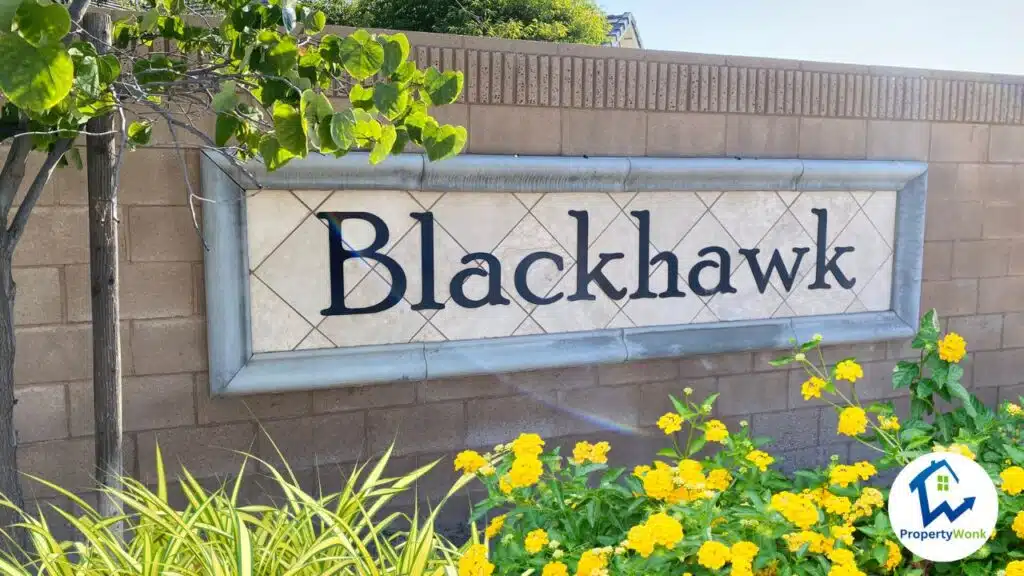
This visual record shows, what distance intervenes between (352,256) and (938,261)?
3020mm

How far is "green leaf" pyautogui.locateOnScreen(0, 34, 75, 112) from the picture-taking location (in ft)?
4.41

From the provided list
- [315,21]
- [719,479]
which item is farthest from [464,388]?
[315,21]

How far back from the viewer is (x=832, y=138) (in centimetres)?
411

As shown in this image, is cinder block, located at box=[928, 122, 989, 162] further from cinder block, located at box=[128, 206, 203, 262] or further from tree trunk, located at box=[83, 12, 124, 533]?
tree trunk, located at box=[83, 12, 124, 533]

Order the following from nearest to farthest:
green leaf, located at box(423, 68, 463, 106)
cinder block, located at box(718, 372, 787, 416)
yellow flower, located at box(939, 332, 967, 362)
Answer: green leaf, located at box(423, 68, 463, 106) < yellow flower, located at box(939, 332, 967, 362) < cinder block, located at box(718, 372, 787, 416)

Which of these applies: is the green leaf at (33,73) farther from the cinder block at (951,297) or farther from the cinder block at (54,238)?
the cinder block at (951,297)

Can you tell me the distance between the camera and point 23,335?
2939 mm

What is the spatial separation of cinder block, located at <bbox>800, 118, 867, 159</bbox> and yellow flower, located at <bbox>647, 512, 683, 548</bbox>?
2757mm

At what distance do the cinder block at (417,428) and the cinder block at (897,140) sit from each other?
2415mm

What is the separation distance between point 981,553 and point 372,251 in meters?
2.26

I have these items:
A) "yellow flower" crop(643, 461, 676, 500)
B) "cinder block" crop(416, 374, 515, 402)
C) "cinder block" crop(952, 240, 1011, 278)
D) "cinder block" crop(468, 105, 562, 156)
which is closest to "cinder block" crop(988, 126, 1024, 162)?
"cinder block" crop(952, 240, 1011, 278)

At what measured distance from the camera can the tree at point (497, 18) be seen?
11.5 m

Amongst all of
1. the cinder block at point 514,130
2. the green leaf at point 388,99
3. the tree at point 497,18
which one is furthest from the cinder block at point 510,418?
the tree at point 497,18

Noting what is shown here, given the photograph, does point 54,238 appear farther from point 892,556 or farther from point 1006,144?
point 1006,144
